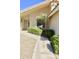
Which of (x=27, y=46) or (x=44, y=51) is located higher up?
(x=27, y=46)

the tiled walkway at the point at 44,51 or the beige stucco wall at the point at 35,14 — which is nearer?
the tiled walkway at the point at 44,51

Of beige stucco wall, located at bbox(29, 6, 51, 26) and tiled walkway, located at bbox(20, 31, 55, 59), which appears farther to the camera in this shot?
beige stucco wall, located at bbox(29, 6, 51, 26)

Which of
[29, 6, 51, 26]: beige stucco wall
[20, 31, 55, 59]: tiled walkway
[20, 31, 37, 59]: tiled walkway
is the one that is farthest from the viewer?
[29, 6, 51, 26]: beige stucco wall

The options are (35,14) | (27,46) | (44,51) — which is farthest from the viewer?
(35,14)

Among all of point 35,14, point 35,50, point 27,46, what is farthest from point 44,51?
point 35,14

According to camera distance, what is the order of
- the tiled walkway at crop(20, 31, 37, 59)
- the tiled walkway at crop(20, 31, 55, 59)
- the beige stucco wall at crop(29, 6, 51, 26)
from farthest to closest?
the beige stucco wall at crop(29, 6, 51, 26)
the tiled walkway at crop(20, 31, 37, 59)
the tiled walkway at crop(20, 31, 55, 59)

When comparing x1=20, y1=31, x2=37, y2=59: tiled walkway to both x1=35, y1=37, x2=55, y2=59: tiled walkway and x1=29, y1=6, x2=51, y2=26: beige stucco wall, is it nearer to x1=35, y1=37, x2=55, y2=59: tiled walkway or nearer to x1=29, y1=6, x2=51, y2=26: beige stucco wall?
x1=35, y1=37, x2=55, y2=59: tiled walkway

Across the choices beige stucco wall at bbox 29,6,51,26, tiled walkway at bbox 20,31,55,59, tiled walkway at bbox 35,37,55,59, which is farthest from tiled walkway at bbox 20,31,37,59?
beige stucco wall at bbox 29,6,51,26

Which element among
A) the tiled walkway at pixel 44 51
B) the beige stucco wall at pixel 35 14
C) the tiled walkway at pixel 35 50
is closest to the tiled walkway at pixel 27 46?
the tiled walkway at pixel 35 50

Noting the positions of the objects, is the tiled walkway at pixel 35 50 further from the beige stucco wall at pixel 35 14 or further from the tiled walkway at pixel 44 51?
the beige stucco wall at pixel 35 14

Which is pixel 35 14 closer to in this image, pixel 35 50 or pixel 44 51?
pixel 35 50

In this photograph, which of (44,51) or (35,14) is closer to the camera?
(44,51)

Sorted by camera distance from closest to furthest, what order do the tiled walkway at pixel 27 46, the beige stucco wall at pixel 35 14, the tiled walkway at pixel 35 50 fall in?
the tiled walkway at pixel 35 50, the tiled walkway at pixel 27 46, the beige stucco wall at pixel 35 14
